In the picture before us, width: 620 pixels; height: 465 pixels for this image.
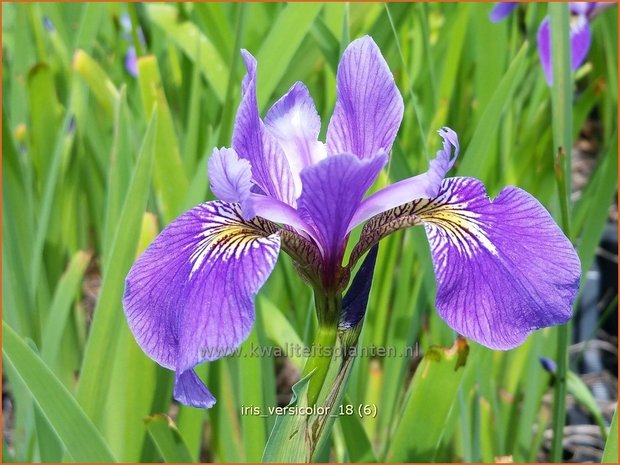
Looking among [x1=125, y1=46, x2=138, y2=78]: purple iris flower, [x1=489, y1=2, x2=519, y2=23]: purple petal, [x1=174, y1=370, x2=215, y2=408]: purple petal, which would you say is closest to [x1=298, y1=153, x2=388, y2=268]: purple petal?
[x1=174, y1=370, x2=215, y2=408]: purple petal

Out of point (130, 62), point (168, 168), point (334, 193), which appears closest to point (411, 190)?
point (334, 193)

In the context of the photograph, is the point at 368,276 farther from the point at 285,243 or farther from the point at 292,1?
the point at 292,1

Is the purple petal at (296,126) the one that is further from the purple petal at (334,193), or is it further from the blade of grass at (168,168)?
the blade of grass at (168,168)

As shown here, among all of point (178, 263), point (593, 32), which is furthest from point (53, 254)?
point (593, 32)

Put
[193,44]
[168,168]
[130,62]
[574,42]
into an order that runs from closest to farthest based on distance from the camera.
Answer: [168,168], [193,44], [574,42], [130,62]

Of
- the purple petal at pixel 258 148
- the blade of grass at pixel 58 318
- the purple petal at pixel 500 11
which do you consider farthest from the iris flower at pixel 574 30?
the blade of grass at pixel 58 318

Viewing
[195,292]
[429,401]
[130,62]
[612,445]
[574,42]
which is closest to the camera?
[195,292]

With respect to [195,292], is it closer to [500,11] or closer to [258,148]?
[258,148]

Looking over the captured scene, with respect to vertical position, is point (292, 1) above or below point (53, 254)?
above
